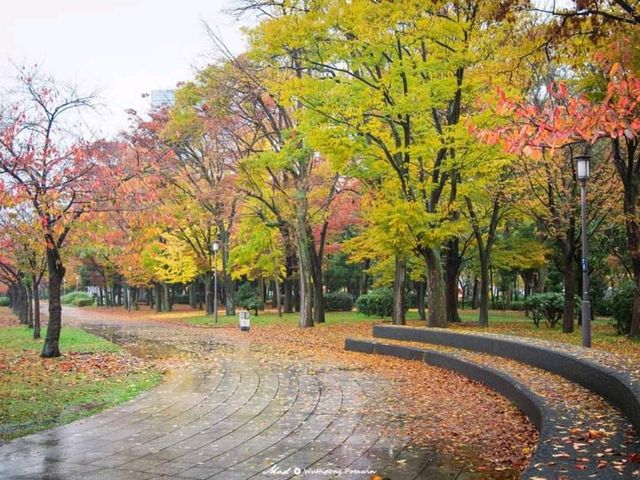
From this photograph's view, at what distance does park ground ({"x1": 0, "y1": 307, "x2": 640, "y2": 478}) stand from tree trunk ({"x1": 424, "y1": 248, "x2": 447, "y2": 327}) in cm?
296

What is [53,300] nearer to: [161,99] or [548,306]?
[548,306]

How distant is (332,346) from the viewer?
1634cm

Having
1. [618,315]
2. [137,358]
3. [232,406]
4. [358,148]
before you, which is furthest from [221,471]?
[618,315]

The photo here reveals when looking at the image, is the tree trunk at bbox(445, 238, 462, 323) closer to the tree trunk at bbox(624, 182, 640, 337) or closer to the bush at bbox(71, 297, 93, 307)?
the tree trunk at bbox(624, 182, 640, 337)

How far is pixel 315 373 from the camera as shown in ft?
36.6

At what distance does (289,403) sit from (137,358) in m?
6.76

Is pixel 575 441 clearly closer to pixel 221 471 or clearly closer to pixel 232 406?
pixel 221 471

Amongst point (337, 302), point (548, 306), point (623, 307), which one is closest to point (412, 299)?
point (337, 302)

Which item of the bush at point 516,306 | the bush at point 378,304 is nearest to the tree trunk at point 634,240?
the bush at point 378,304

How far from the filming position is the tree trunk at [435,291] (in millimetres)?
17703

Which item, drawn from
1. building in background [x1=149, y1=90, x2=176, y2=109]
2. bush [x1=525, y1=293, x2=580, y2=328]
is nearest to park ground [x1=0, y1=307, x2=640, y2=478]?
bush [x1=525, y1=293, x2=580, y2=328]

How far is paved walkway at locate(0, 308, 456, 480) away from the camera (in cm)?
534

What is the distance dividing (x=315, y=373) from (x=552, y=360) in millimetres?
4341

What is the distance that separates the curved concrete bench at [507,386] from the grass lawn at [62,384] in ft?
17.3
